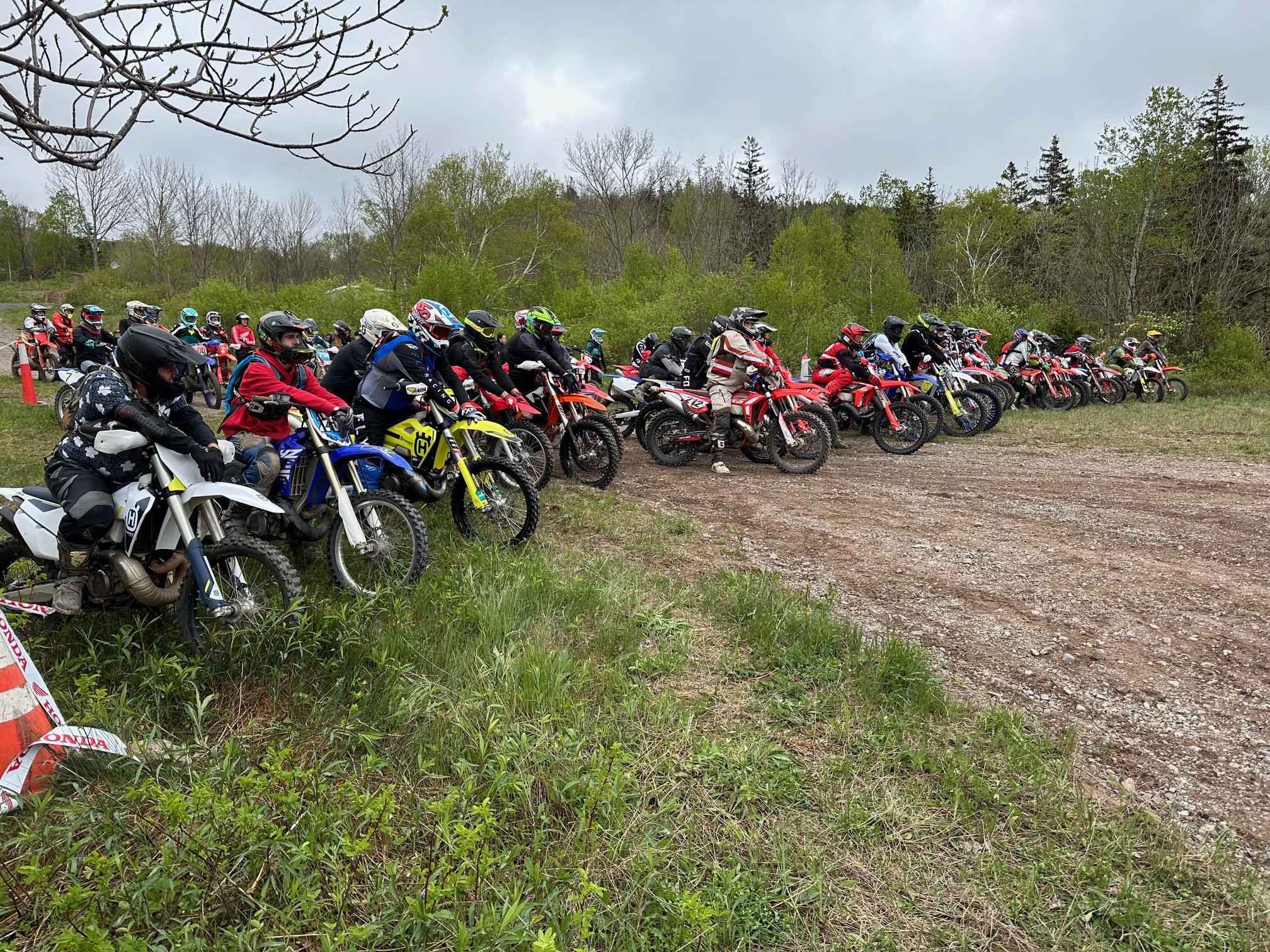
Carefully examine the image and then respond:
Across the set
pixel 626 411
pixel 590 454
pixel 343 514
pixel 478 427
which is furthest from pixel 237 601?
pixel 626 411

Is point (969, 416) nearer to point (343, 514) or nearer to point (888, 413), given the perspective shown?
point (888, 413)

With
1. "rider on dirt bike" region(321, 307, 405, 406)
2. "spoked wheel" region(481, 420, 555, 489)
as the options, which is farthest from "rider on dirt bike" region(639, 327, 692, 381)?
"rider on dirt bike" region(321, 307, 405, 406)

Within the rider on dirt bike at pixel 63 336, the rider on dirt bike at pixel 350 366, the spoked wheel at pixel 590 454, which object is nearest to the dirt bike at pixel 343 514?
the rider on dirt bike at pixel 350 366

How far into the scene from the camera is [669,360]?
1177 cm

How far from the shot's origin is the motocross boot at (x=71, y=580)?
140 inches

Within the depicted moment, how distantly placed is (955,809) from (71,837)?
308cm

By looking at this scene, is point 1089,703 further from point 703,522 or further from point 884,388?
point 884,388

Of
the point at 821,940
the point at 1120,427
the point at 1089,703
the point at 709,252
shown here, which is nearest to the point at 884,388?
the point at 1120,427

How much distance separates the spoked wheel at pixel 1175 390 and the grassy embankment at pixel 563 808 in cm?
1740

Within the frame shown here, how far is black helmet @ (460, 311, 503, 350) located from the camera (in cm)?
784

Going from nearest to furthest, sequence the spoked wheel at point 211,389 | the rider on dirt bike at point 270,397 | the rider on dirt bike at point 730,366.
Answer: the rider on dirt bike at point 270,397
the rider on dirt bike at point 730,366
the spoked wheel at point 211,389

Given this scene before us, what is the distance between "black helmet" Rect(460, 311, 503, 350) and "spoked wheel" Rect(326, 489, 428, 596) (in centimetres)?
366

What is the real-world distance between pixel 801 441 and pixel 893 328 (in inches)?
129

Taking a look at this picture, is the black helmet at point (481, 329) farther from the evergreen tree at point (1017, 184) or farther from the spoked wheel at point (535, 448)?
the evergreen tree at point (1017, 184)
